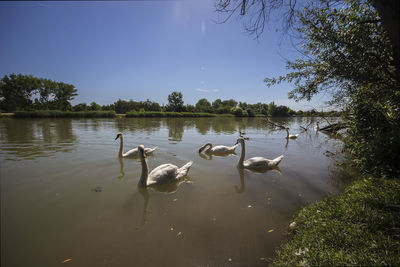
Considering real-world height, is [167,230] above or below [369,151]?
below

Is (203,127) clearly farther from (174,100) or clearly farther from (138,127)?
(174,100)

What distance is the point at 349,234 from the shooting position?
2.44 metres

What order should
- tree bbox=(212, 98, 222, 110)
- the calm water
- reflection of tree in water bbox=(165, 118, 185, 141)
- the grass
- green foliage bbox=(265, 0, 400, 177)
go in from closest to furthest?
1. the calm water
2. green foliage bbox=(265, 0, 400, 177)
3. reflection of tree in water bbox=(165, 118, 185, 141)
4. the grass
5. tree bbox=(212, 98, 222, 110)

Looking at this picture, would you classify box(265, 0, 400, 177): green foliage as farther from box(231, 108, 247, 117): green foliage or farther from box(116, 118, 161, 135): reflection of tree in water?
box(231, 108, 247, 117): green foliage

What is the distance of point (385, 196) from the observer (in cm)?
319

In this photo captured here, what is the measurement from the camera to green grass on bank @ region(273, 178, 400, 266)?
203 cm

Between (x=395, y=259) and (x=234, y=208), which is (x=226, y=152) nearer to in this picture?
(x=234, y=208)

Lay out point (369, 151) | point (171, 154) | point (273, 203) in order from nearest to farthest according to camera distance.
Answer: point (273, 203), point (369, 151), point (171, 154)

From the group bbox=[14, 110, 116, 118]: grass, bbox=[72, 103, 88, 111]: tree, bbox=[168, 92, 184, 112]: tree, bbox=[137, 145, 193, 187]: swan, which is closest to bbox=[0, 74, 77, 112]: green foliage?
bbox=[72, 103, 88, 111]: tree

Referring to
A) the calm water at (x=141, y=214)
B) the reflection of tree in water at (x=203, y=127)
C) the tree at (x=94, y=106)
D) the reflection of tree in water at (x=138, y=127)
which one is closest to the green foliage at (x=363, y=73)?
the calm water at (x=141, y=214)

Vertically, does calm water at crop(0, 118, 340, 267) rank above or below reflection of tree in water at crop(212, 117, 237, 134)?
below

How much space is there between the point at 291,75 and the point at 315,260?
264 inches

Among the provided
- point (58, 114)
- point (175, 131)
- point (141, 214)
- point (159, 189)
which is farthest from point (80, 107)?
point (141, 214)

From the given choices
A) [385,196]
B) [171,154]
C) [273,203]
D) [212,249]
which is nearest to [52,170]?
[171,154]
